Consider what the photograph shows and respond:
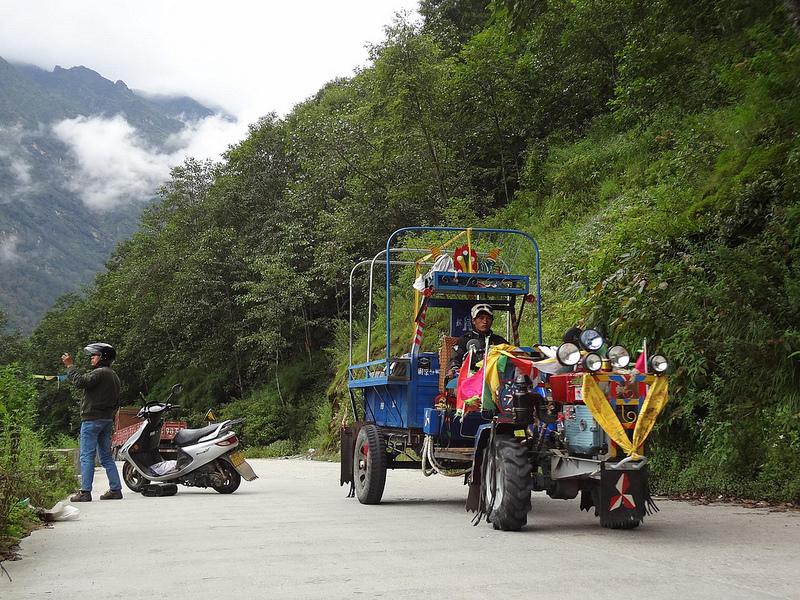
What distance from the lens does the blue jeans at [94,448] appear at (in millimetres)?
11430

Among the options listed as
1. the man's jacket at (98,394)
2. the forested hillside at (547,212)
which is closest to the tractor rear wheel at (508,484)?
the forested hillside at (547,212)

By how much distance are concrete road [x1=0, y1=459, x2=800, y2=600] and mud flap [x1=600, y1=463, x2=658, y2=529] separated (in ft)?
0.70

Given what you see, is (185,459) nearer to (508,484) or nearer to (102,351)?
(102,351)

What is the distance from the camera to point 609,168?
21719mm

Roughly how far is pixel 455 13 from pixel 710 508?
3176 centimetres

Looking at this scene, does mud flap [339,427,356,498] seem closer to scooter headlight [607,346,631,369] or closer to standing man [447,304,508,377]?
standing man [447,304,508,377]

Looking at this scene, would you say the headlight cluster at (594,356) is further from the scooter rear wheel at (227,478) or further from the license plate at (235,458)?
the scooter rear wheel at (227,478)

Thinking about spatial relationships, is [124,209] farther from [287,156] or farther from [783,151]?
[783,151]

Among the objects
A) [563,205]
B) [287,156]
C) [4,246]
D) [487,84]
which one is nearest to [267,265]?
[287,156]

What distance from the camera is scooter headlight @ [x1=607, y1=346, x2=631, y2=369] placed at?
704cm

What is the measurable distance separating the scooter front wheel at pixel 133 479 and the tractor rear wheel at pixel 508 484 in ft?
23.7

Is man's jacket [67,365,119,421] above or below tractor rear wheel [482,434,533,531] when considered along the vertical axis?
above

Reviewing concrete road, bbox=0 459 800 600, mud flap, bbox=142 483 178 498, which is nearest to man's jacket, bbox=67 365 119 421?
mud flap, bbox=142 483 178 498

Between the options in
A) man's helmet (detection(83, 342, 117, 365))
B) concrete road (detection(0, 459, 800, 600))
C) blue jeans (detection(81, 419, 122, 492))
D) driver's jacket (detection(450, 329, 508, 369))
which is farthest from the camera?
man's helmet (detection(83, 342, 117, 365))
